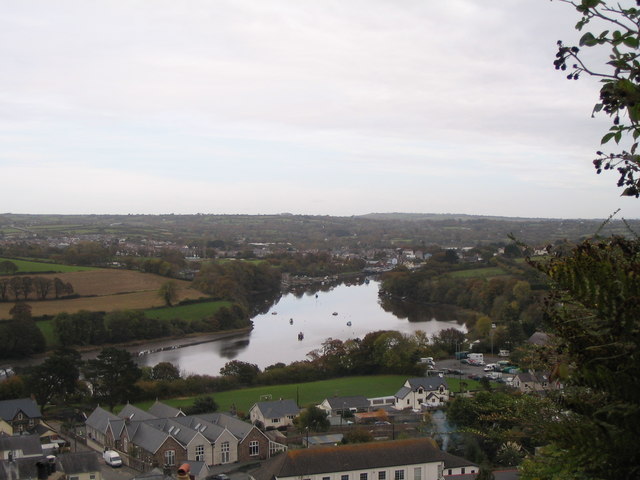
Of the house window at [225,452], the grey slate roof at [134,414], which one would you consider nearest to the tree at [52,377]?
the grey slate roof at [134,414]

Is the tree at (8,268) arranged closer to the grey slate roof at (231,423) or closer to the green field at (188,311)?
the green field at (188,311)

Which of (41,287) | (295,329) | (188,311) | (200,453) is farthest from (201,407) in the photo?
(41,287)

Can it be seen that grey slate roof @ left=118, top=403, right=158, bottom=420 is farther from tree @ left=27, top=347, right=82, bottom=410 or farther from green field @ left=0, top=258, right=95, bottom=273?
green field @ left=0, top=258, right=95, bottom=273

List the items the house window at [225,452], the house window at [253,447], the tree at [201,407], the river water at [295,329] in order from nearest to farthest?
the house window at [225,452] < the house window at [253,447] < the tree at [201,407] < the river water at [295,329]

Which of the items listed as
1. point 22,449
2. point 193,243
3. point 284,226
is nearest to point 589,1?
point 22,449

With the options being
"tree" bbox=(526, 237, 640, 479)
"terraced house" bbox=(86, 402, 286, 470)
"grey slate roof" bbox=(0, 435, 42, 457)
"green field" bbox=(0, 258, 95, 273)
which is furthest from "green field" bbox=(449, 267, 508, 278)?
"tree" bbox=(526, 237, 640, 479)

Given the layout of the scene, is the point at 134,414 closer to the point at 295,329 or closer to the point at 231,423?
the point at 231,423
